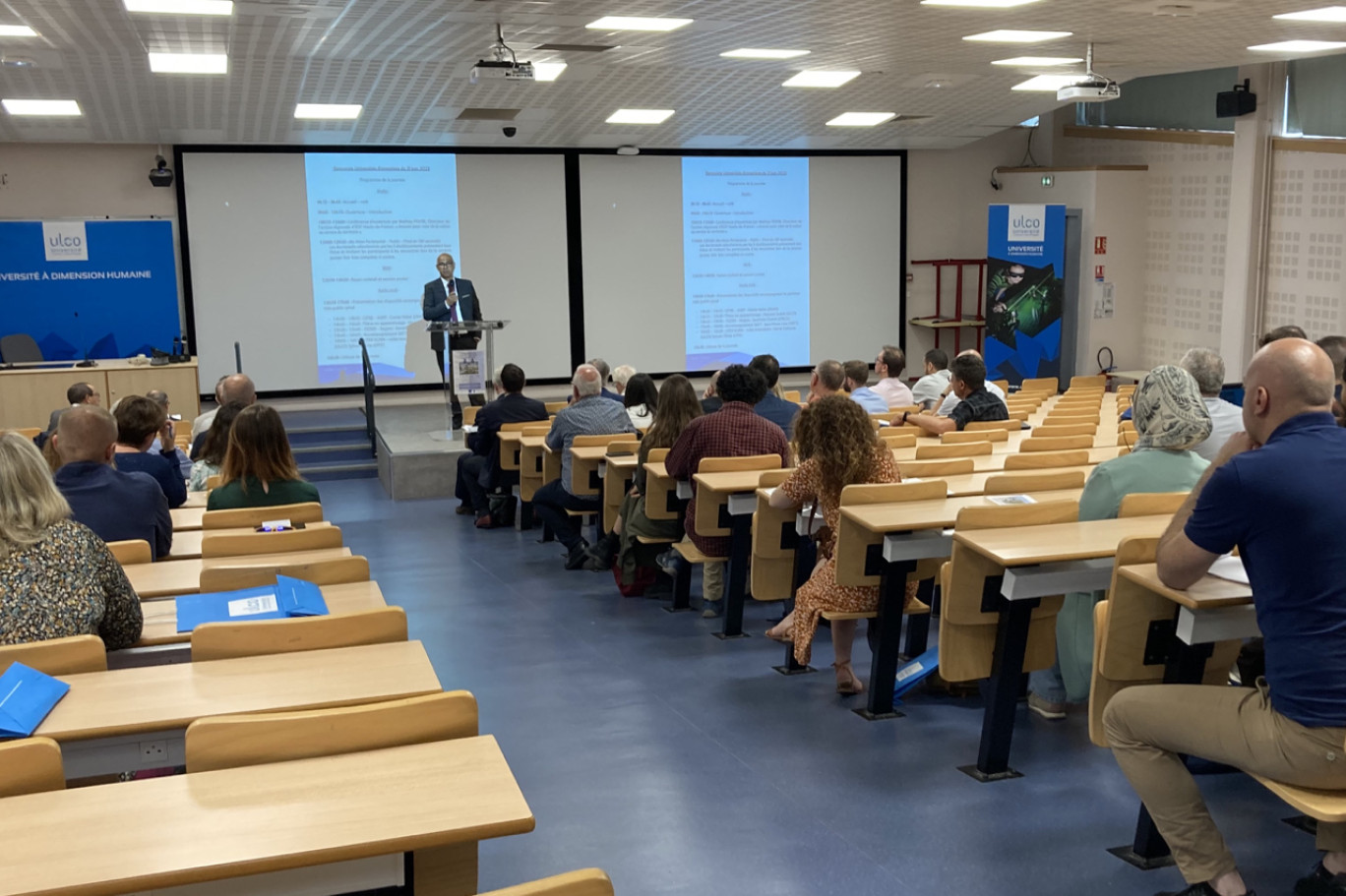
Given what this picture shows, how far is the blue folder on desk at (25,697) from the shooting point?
8.20 feet

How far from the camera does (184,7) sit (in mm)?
7316

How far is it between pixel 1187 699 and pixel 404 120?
1060 cm

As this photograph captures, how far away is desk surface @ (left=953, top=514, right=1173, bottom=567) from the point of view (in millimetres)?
3541

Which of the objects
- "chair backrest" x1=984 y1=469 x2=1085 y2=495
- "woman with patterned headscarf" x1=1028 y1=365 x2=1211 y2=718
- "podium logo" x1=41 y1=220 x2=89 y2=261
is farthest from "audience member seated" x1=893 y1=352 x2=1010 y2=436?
"podium logo" x1=41 y1=220 x2=89 y2=261

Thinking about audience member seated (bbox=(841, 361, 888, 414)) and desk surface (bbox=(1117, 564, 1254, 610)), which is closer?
desk surface (bbox=(1117, 564, 1254, 610))

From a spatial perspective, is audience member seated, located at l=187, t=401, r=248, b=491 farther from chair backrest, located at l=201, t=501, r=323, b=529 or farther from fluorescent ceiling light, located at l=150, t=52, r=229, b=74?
fluorescent ceiling light, located at l=150, t=52, r=229, b=74

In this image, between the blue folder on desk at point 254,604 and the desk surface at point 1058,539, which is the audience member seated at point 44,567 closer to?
the blue folder on desk at point 254,604

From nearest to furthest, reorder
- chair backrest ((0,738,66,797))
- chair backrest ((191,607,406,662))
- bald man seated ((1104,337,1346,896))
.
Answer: chair backrest ((0,738,66,797))
bald man seated ((1104,337,1346,896))
chair backrest ((191,607,406,662))

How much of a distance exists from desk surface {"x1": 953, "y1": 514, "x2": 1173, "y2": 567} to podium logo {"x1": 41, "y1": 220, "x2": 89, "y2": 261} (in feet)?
37.6

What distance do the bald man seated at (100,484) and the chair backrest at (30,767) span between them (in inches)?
88.4

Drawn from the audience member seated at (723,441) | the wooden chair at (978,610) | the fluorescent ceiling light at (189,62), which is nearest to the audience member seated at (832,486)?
the wooden chair at (978,610)

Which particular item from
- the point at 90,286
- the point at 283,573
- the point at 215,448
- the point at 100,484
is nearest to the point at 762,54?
the point at 215,448

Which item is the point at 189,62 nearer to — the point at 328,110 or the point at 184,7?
the point at 184,7

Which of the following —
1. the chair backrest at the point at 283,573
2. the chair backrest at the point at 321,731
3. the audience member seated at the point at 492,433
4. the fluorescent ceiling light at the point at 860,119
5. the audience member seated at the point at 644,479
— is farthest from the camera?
the fluorescent ceiling light at the point at 860,119
